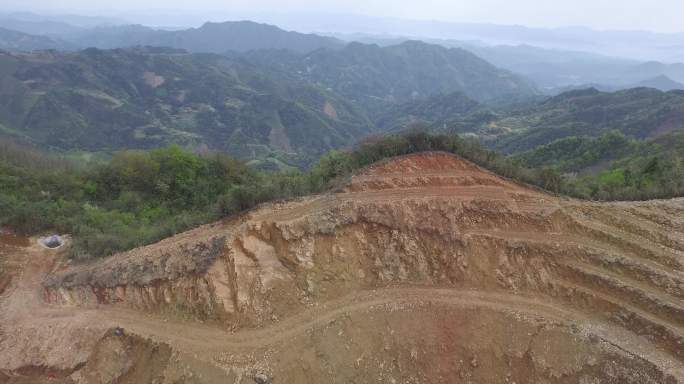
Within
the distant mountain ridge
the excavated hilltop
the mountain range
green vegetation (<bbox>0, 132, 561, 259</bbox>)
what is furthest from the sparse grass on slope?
the distant mountain ridge

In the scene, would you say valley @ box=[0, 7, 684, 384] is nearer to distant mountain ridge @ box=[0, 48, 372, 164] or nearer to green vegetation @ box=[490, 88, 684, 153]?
green vegetation @ box=[490, 88, 684, 153]

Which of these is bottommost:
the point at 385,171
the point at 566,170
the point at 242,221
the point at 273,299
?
the point at 566,170

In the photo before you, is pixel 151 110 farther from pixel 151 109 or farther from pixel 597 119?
pixel 597 119

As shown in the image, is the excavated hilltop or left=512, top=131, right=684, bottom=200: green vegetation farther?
left=512, top=131, right=684, bottom=200: green vegetation

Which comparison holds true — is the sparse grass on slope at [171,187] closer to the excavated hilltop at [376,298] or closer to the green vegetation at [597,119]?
the excavated hilltop at [376,298]

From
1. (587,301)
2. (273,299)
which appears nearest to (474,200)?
(587,301)

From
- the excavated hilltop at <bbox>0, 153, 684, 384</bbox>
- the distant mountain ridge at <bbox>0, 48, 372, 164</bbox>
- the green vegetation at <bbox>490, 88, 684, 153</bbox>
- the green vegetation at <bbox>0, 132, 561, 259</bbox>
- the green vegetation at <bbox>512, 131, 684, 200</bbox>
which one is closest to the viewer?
the excavated hilltop at <bbox>0, 153, 684, 384</bbox>

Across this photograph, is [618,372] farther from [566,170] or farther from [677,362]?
[566,170]

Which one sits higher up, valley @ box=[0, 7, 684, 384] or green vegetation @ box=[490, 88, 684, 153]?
valley @ box=[0, 7, 684, 384]

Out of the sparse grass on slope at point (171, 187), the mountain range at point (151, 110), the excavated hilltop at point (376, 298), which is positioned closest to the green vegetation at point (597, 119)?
the mountain range at point (151, 110)
